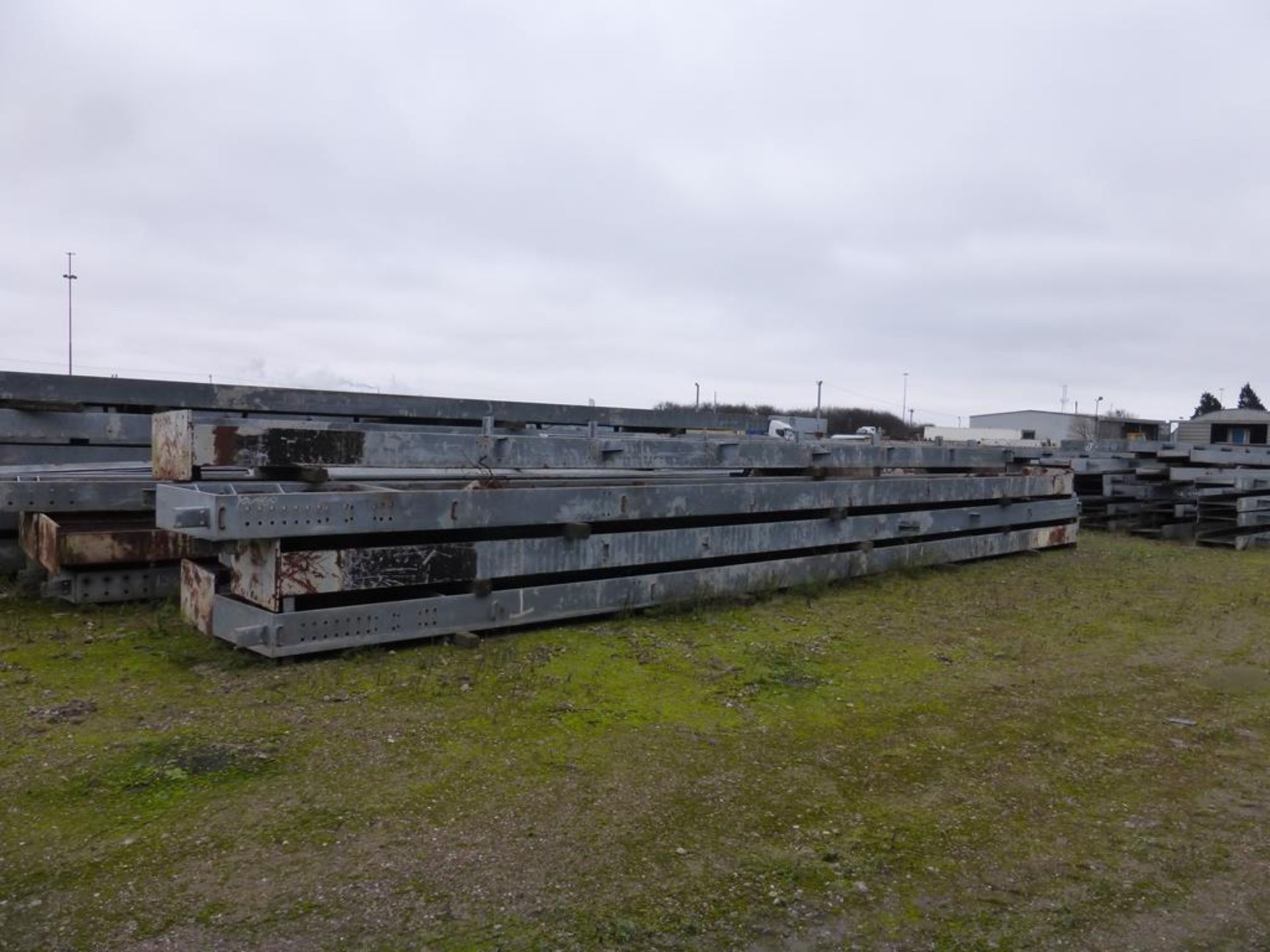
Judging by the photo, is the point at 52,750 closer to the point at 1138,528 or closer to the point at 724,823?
the point at 724,823

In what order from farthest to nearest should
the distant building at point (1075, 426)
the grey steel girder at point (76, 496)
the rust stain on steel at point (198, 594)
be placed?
the distant building at point (1075, 426), the grey steel girder at point (76, 496), the rust stain on steel at point (198, 594)

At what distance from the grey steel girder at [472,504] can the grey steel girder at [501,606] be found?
42cm

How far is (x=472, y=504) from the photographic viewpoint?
15.7 ft

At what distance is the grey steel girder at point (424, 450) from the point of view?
13.4 feet

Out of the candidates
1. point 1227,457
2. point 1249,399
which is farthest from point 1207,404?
point 1227,457

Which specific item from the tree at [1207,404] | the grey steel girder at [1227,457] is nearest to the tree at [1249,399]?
the tree at [1207,404]

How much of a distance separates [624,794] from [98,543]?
3920 mm

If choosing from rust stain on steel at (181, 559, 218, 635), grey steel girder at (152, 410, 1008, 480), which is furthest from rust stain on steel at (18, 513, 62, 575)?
grey steel girder at (152, 410, 1008, 480)

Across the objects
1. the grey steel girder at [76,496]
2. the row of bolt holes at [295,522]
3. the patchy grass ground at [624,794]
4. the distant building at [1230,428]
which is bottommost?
the patchy grass ground at [624,794]

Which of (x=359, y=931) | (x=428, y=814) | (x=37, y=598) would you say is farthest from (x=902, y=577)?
(x=37, y=598)

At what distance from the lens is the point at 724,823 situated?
9.08 ft

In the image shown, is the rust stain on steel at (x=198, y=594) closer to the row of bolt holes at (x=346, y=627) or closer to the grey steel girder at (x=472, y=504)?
the grey steel girder at (x=472, y=504)

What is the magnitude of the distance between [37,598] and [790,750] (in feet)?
16.4

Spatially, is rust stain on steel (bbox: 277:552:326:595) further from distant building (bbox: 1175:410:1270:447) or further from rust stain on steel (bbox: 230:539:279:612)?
distant building (bbox: 1175:410:1270:447)
